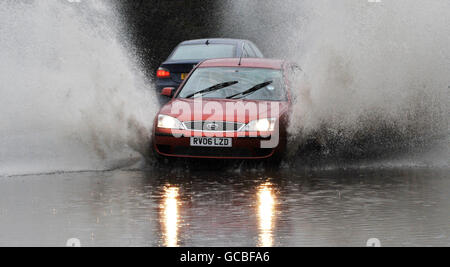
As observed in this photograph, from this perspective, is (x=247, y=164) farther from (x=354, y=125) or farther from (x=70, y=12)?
(x=70, y=12)

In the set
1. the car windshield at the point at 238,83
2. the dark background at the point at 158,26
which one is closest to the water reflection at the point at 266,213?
the car windshield at the point at 238,83

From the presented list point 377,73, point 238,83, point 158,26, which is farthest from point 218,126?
point 158,26

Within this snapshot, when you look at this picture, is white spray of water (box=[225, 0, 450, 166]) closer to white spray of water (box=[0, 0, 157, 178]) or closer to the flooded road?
the flooded road

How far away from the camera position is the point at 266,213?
10453 mm

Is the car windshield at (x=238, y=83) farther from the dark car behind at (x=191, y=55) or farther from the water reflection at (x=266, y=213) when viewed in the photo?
the dark car behind at (x=191, y=55)

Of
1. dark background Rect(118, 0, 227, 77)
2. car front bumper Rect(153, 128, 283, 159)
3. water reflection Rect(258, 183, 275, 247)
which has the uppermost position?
dark background Rect(118, 0, 227, 77)

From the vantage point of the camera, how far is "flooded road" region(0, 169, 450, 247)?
9.08 meters

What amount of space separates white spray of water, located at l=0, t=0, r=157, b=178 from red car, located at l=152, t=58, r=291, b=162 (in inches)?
36.3

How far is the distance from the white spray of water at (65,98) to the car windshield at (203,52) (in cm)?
183

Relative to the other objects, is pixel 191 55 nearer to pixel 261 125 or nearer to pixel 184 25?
pixel 261 125

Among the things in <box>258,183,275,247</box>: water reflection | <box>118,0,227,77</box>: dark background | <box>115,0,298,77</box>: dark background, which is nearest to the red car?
<box>258,183,275,247</box>: water reflection

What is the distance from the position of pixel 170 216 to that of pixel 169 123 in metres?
3.93

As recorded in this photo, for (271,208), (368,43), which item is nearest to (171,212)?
(271,208)
